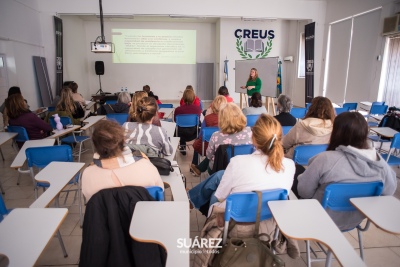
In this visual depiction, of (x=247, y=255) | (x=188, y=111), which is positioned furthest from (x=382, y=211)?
(x=188, y=111)

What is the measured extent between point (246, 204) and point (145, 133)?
3.97 feet

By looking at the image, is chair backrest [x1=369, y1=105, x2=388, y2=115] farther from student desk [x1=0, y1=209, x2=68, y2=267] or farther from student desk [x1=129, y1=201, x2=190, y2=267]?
student desk [x1=0, y1=209, x2=68, y2=267]

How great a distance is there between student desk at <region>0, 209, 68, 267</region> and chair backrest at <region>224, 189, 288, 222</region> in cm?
91

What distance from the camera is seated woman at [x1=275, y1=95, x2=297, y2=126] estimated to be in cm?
370

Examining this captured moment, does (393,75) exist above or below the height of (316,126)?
above

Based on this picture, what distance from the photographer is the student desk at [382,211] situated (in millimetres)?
1352

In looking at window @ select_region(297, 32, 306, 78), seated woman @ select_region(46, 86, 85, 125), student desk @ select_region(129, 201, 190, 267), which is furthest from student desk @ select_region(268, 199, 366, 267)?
window @ select_region(297, 32, 306, 78)

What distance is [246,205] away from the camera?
1.58 metres

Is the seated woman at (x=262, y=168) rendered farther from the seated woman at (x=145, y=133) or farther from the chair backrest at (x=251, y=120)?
the chair backrest at (x=251, y=120)

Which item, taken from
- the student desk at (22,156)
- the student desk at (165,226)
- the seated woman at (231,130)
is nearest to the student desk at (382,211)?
the student desk at (165,226)

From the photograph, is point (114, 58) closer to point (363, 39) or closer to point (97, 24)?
point (97, 24)

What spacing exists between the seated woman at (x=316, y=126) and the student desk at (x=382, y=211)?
127 centimetres

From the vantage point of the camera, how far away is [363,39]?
6734mm

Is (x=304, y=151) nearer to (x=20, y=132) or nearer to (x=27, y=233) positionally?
(x=27, y=233)
